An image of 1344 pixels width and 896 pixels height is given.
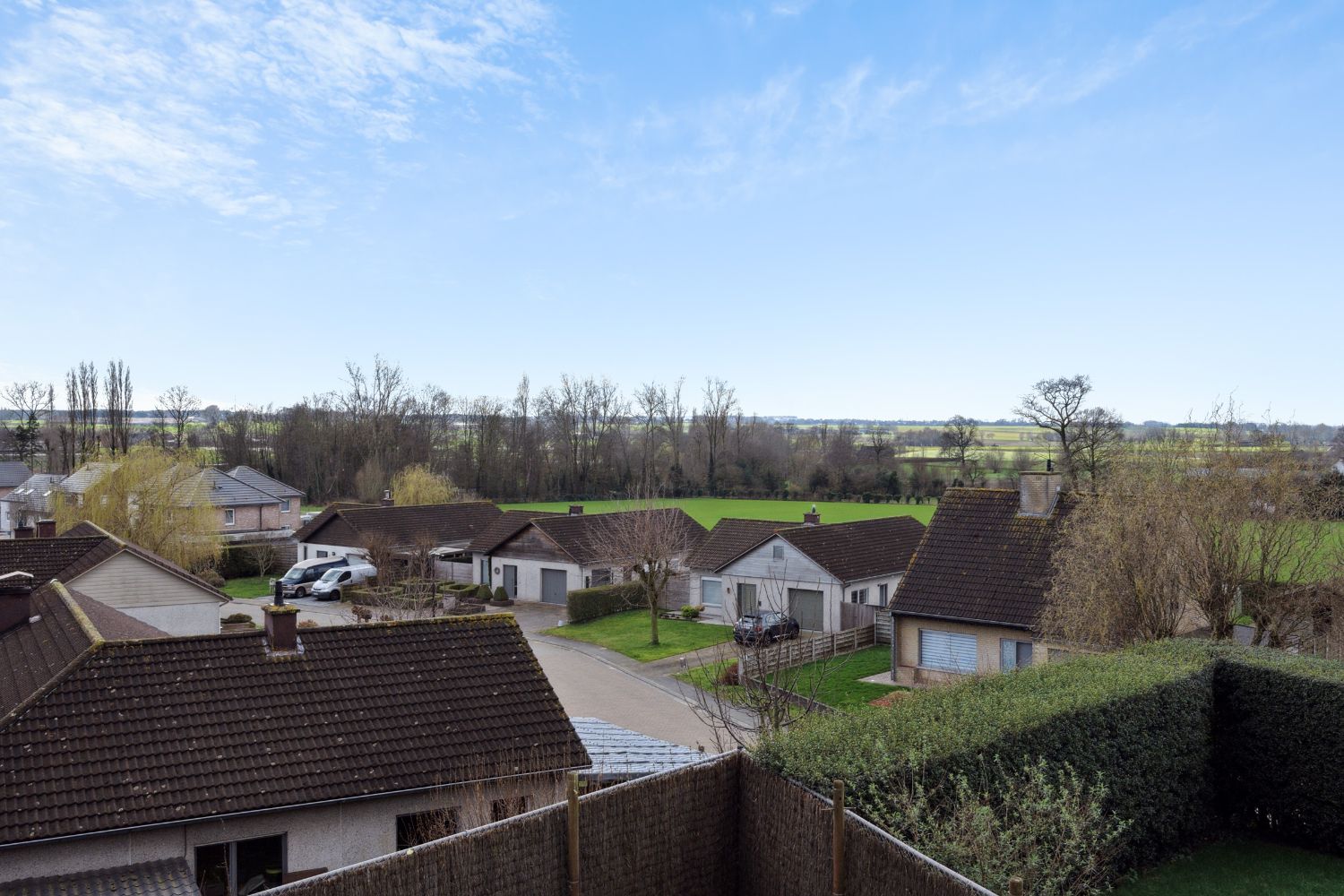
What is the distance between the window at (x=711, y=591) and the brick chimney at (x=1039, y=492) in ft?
47.1

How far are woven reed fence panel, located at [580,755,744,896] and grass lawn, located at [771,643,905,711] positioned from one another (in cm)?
1284

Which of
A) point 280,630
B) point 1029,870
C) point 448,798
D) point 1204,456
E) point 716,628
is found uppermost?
point 1204,456

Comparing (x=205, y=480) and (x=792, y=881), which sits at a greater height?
(x=205, y=480)

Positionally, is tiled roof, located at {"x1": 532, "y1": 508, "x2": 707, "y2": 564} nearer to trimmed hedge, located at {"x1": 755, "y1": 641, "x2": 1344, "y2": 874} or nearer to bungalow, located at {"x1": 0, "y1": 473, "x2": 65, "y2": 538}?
trimmed hedge, located at {"x1": 755, "y1": 641, "x2": 1344, "y2": 874}

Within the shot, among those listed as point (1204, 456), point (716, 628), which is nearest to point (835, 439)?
point (716, 628)

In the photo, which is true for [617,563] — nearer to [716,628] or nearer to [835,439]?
[716,628]

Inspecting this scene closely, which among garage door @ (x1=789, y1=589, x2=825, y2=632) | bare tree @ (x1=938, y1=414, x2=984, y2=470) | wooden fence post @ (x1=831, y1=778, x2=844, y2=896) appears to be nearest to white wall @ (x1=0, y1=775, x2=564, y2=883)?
wooden fence post @ (x1=831, y1=778, x2=844, y2=896)

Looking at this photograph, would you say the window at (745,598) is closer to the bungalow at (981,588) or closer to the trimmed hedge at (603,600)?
the trimmed hedge at (603,600)

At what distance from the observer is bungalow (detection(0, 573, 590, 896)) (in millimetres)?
10984

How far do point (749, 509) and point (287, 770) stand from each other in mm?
69337

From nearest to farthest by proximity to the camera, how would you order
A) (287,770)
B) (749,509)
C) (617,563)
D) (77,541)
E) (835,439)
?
(287,770), (77,541), (617,563), (749,509), (835,439)

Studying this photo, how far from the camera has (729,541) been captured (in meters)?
39.0

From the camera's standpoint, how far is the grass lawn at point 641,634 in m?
31.6

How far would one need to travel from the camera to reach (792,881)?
9.12 metres
